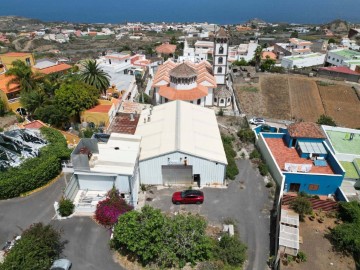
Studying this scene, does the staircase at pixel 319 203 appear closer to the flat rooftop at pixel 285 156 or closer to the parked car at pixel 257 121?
the flat rooftop at pixel 285 156

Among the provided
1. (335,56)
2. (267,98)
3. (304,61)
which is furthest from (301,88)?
(335,56)

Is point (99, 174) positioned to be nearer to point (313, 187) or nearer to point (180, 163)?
point (180, 163)

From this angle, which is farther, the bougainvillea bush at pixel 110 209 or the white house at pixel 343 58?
the white house at pixel 343 58

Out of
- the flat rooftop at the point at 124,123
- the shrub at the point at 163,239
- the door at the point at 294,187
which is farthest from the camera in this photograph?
the flat rooftop at the point at 124,123

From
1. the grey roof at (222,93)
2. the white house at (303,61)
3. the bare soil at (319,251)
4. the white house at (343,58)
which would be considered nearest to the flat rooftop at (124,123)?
the grey roof at (222,93)

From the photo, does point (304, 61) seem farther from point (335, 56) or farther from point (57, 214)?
point (57, 214)

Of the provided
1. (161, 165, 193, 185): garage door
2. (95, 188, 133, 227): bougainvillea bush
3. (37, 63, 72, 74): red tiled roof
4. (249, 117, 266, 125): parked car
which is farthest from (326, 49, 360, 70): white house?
(95, 188, 133, 227): bougainvillea bush

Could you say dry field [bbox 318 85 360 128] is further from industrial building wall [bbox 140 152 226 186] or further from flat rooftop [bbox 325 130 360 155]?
industrial building wall [bbox 140 152 226 186]
